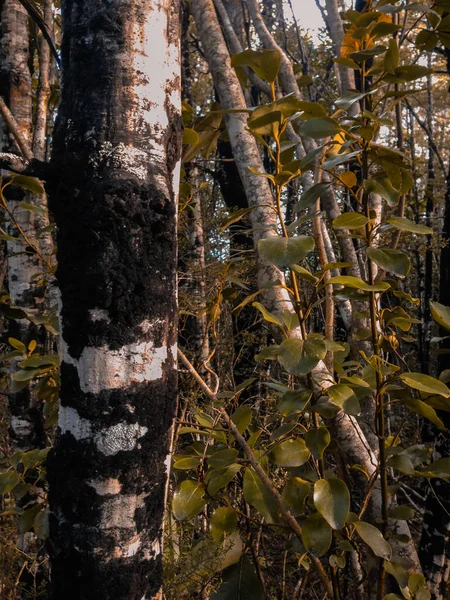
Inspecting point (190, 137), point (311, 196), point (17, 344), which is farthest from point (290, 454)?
point (17, 344)

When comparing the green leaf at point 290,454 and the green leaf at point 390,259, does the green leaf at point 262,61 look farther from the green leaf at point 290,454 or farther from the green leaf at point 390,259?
the green leaf at point 290,454

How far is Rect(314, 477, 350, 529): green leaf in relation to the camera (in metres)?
1.00

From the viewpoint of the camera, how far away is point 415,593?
45.6 inches

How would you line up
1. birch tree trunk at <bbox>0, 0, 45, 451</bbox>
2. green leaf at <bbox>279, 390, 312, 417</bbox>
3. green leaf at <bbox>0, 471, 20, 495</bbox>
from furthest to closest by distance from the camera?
birch tree trunk at <bbox>0, 0, 45, 451</bbox>, green leaf at <bbox>0, 471, 20, 495</bbox>, green leaf at <bbox>279, 390, 312, 417</bbox>

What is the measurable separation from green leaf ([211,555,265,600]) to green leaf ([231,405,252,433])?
330mm

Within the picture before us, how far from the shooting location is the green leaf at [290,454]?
1084 millimetres

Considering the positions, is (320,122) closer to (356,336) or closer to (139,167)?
(139,167)

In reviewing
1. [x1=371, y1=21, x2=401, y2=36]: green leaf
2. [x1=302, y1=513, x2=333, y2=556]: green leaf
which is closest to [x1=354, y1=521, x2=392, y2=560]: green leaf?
[x1=302, y1=513, x2=333, y2=556]: green leaf

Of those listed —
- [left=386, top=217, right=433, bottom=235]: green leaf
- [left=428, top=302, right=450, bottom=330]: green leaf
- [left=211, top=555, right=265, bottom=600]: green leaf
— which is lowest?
[left=211, top=555, right=265, bottom=600]: green leaf

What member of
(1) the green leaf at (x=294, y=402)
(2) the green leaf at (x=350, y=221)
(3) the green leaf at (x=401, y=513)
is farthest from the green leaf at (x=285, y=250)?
(3) the green leaf at (x=401, y=513)

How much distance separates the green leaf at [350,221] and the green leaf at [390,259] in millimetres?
60

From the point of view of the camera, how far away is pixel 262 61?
3.68ft

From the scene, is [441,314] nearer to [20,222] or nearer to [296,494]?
[296,494]

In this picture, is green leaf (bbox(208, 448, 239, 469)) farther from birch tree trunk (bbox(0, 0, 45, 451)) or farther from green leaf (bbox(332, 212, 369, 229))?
birch tree trunk (bbox(0, 0, 45, 451))
